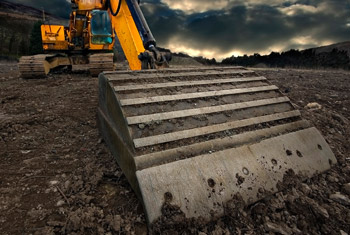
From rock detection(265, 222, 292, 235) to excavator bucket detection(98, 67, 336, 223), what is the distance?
194mm

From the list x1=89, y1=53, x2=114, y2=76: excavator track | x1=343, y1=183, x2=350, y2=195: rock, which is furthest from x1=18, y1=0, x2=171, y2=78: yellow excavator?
x1=343, y1=183, x2=350, y2=195: rock

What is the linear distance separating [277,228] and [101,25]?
5.04 m

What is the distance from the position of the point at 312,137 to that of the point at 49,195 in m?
2.38

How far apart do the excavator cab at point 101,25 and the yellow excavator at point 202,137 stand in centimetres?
276

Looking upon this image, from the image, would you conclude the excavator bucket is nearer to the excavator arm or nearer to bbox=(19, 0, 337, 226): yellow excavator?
bbox=(19, 0, 337, 226): yellow excavator

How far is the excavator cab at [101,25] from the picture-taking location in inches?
203

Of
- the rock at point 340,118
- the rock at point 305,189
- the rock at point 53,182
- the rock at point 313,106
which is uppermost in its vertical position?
the rock at point 313,106

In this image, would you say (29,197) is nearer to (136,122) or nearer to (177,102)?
(136,122)

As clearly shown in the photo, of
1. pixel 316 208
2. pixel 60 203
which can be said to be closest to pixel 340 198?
pixel 316 208

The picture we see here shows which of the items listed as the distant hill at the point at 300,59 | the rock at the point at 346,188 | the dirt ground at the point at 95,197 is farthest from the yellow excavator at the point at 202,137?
the distant hill at the point at 300,59

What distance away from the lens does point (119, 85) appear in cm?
222

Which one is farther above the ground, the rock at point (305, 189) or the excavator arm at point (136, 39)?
the excavator arm at point (136, 39)

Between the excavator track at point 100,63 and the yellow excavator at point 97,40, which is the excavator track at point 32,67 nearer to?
the yellow excavator at point 97,40

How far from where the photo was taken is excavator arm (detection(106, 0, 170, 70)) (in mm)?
3023
